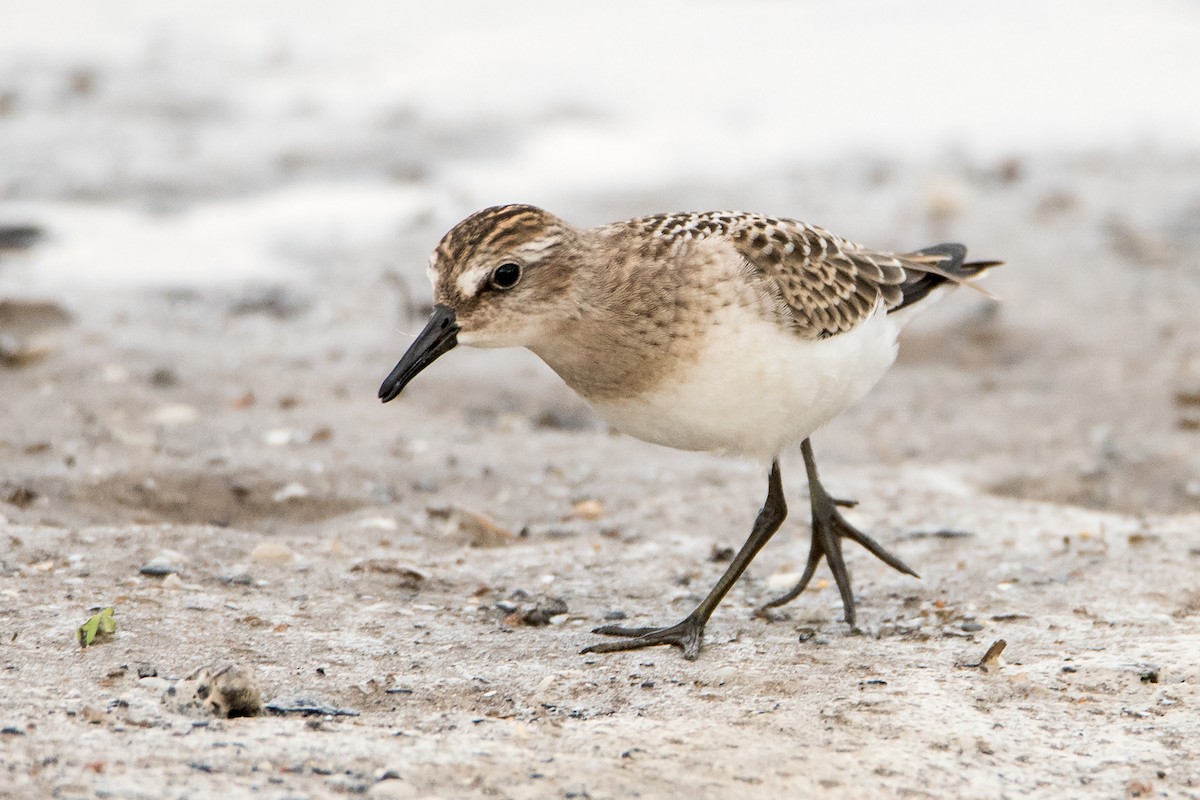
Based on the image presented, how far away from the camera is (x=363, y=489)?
6152 mm

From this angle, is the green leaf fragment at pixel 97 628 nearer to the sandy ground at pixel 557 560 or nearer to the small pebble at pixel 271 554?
the sandy ground at pixel 557 560

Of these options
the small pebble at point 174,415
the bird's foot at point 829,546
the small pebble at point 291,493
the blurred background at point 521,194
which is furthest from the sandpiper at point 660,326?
the small pebble at point 174,415

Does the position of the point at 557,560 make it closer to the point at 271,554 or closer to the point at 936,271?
the point at 271,554

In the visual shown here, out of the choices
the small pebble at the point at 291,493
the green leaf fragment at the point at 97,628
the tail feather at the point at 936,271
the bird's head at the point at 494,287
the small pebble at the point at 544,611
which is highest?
the bird's head at the point at 494,287

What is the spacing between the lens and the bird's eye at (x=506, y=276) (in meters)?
4.46

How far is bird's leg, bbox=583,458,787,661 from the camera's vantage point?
4523 millimetres

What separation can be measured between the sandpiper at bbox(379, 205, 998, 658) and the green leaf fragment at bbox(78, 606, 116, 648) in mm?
1013

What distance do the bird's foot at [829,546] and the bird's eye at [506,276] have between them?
150 centimetres

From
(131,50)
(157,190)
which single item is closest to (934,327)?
(157,190)

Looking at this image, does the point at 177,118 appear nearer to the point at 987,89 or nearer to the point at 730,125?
the point at 730,125

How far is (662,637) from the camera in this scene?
14.9ft

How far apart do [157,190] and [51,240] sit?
3.69 ft

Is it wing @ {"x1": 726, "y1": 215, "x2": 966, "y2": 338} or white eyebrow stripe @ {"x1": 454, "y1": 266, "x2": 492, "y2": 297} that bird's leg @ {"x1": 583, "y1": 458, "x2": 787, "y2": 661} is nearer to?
wing @ {"x1": 726, "y1": 215, "x2": 966, "y2": 338}

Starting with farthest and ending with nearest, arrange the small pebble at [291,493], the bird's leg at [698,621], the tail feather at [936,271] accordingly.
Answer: the small pebble at [291,493] < the tail feather at [936,271] < the bird's leg at [698,621]
